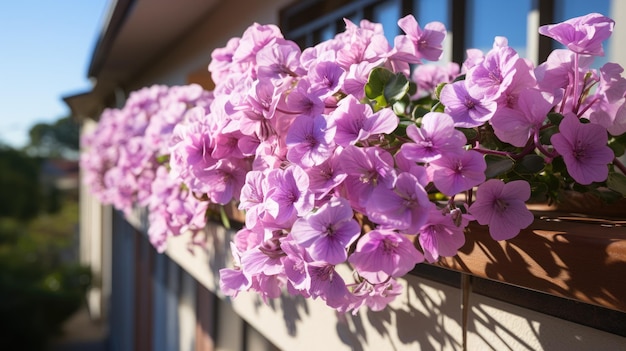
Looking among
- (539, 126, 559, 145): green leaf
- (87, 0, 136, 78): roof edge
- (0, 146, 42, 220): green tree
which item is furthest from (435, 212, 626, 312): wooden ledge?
(0, 146, 42, 220): green tree

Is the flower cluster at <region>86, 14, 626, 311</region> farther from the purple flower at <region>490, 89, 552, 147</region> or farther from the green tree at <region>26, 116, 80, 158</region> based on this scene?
the green tree at <region>26, 116, 80, 158</region>

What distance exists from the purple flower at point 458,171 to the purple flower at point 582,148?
0.12 m

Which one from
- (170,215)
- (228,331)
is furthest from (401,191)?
(228,331)

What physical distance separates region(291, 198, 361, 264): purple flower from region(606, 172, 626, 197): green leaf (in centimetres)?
41

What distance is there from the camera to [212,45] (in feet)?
14.8

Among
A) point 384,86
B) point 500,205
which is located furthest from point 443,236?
point 384,86

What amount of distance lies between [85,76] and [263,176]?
343 inches

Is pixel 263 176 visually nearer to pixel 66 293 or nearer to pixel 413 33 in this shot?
pixel 413 33

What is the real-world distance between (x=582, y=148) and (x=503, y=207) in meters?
0.13

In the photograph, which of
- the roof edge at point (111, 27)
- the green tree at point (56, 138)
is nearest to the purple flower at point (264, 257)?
the roof edge at point (111, 27)

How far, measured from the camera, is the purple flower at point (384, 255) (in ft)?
2.38

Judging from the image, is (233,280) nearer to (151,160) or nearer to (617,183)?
(617,183)

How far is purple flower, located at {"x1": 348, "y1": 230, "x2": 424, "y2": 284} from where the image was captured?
73 cm

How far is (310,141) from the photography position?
804 mm
